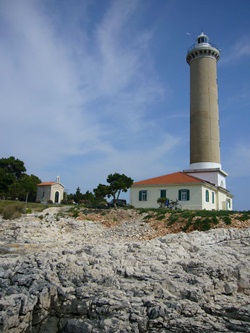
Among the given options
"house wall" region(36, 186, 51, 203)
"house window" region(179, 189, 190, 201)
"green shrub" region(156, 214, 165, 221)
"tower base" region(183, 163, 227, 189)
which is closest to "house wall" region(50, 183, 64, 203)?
"house wall" region(36, 186, 51, 203)

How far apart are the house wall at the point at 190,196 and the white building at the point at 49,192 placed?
15839 millimetres

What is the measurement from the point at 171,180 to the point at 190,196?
2732 mm

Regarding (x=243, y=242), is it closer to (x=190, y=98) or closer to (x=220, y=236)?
(x=220, y=236)

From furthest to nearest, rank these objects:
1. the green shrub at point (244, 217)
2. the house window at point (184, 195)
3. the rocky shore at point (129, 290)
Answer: the house window at point (184, 195) < the green shrub at point (244, 217) < the rocky shore at point (129, 290)

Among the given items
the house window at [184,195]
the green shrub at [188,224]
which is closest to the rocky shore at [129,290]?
the green shrub at [188,224]

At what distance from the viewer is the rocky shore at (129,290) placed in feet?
24.5

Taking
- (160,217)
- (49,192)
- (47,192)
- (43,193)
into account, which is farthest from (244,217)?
(43,193)

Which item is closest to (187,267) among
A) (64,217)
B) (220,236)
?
(220,236)

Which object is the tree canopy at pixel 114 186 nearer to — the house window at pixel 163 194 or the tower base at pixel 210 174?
the house window at pixel 163 194

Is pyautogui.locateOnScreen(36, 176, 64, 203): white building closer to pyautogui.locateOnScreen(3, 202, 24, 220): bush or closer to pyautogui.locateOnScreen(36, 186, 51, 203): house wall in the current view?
pyautogui.locateOnScreen(36, 186, 51, 203): house wall

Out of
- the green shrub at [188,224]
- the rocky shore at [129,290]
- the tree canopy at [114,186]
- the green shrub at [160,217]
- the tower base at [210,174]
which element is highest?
the tower base at [210,174]

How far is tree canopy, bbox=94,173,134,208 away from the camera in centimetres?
2506

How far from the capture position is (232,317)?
759cm

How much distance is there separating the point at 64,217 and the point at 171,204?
11513 mm
